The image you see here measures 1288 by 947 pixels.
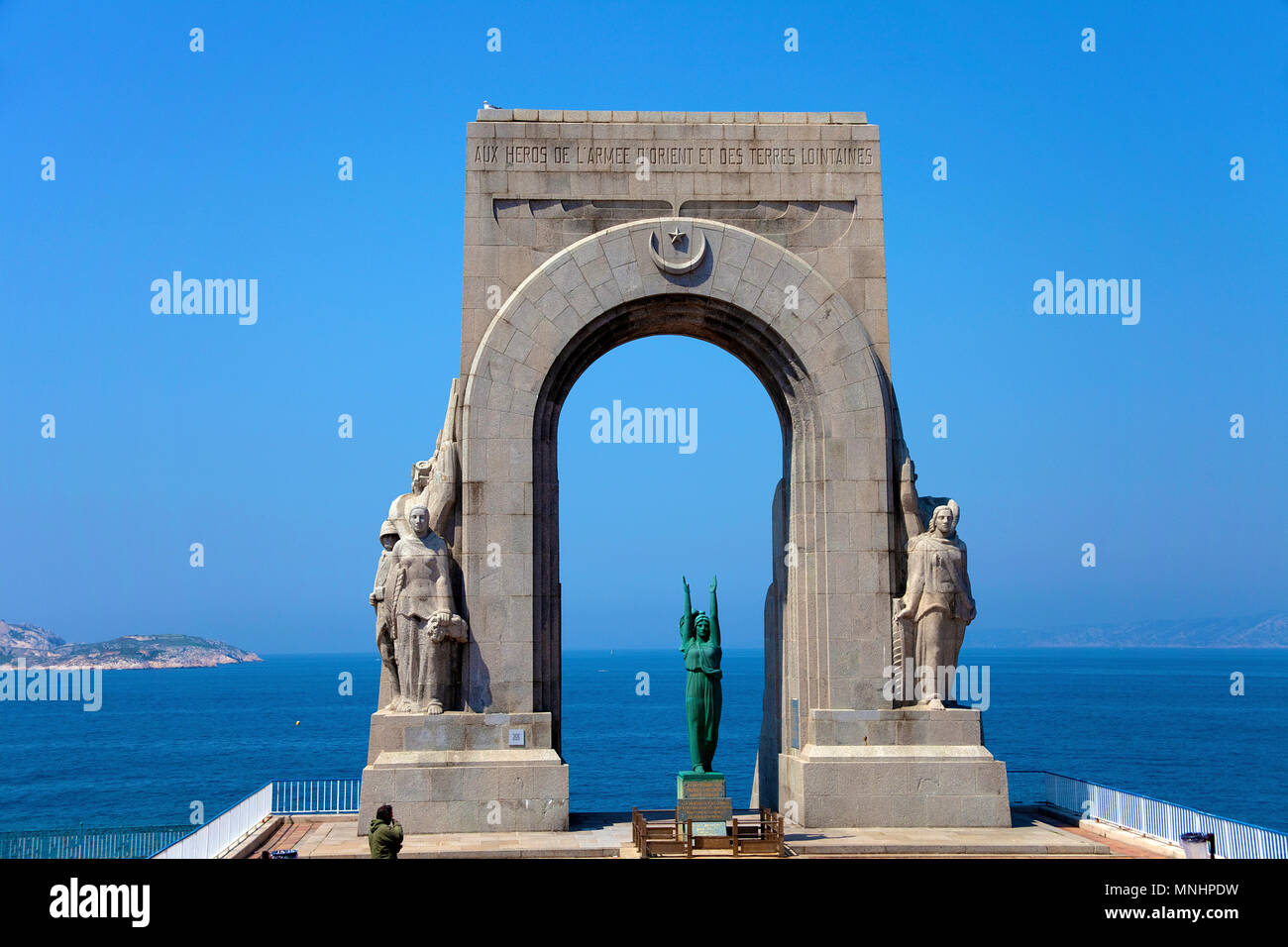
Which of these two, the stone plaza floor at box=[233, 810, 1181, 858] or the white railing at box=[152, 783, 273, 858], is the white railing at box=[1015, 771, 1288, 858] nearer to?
the stone plaza floor at box=[233, 810, 1181, 858]

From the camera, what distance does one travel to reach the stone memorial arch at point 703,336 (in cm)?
2041

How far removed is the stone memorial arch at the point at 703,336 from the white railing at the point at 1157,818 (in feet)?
6.40

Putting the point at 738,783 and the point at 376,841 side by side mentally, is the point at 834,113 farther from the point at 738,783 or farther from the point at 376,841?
the point at 738,783

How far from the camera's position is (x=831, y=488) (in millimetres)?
21484

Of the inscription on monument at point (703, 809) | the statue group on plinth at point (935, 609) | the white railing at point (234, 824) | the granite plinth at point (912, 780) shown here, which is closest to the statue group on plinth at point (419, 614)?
the white railing at point (234, 824)

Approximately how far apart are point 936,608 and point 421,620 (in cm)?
793

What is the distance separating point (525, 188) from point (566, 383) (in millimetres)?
3225

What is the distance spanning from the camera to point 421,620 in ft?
67.3

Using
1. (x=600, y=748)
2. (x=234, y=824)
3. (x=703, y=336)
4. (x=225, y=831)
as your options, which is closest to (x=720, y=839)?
(x=225, y=831)

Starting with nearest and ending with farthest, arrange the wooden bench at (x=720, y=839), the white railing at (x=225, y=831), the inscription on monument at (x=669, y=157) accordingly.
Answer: the wooden bench at (x=720, y=839), the white railing at (x=225, y=831), the inscription on monument at (x=669, y=157)
